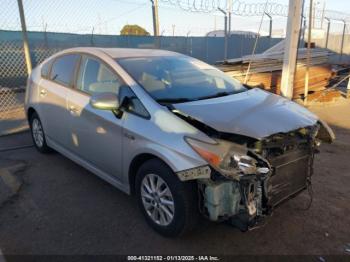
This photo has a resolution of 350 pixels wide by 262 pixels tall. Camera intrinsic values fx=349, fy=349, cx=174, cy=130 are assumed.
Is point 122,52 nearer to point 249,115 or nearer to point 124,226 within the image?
point 249,115

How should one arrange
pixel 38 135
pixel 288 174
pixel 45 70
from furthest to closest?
pixel 38 135 < pixel 45 70 < pixel 288 174

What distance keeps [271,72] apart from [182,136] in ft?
23.7

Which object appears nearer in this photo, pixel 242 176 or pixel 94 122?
pixel 242 176

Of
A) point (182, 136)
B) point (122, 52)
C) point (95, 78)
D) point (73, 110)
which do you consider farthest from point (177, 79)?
point (73, 110)

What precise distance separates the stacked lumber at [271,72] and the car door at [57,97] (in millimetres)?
4807

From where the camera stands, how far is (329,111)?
832 centimetres

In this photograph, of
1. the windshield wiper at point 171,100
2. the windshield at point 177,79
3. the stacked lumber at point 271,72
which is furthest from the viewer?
the stacked lumber at point 271,72

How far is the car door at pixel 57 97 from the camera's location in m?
4.49

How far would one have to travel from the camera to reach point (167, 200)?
3.12 meters

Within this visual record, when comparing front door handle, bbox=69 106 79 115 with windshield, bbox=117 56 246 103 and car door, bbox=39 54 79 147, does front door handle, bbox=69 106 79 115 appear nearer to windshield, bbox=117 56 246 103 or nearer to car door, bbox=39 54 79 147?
car door, bbox=39 54 79 147

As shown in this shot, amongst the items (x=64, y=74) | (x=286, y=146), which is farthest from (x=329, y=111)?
(x=64, y=74)

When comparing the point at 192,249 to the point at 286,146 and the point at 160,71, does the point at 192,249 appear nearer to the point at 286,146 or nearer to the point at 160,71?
the point at 286,146

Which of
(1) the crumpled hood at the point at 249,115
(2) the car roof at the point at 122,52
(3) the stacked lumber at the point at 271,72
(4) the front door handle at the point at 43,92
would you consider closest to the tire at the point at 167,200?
(1) the crumpled hood at the point at 249,115

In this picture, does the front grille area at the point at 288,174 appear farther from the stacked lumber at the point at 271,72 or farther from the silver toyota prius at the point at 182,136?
the stacked lumber at the point at 271,72
